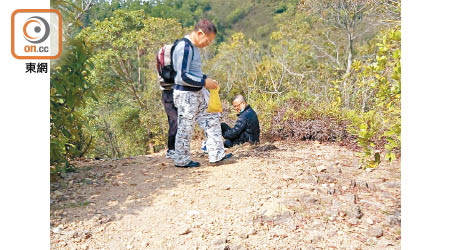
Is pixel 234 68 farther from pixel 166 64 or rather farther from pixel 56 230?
pixel 56 230

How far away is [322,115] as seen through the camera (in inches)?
235

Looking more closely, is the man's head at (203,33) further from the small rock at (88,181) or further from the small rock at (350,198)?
the small rock at (350,198)

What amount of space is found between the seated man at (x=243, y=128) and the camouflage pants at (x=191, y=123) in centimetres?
83

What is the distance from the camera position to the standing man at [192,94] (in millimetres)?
4141

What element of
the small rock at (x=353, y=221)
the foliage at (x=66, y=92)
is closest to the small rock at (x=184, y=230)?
the small rock at (x=353, y=221)

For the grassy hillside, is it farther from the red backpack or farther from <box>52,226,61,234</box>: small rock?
<box>52,226,61,234</box>: small rock

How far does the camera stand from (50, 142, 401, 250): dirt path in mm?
3002

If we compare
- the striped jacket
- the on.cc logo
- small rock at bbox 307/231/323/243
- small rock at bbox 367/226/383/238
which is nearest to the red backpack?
the striped jacket

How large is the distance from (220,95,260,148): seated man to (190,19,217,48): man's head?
1.41 meters

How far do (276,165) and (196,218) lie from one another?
1.51m

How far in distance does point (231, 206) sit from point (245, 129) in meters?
2.19

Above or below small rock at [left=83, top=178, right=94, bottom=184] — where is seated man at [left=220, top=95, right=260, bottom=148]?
above

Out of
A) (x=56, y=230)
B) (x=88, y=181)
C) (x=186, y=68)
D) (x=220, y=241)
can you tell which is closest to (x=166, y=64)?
(x=186, y=68)

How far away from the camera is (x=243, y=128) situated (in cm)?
547
